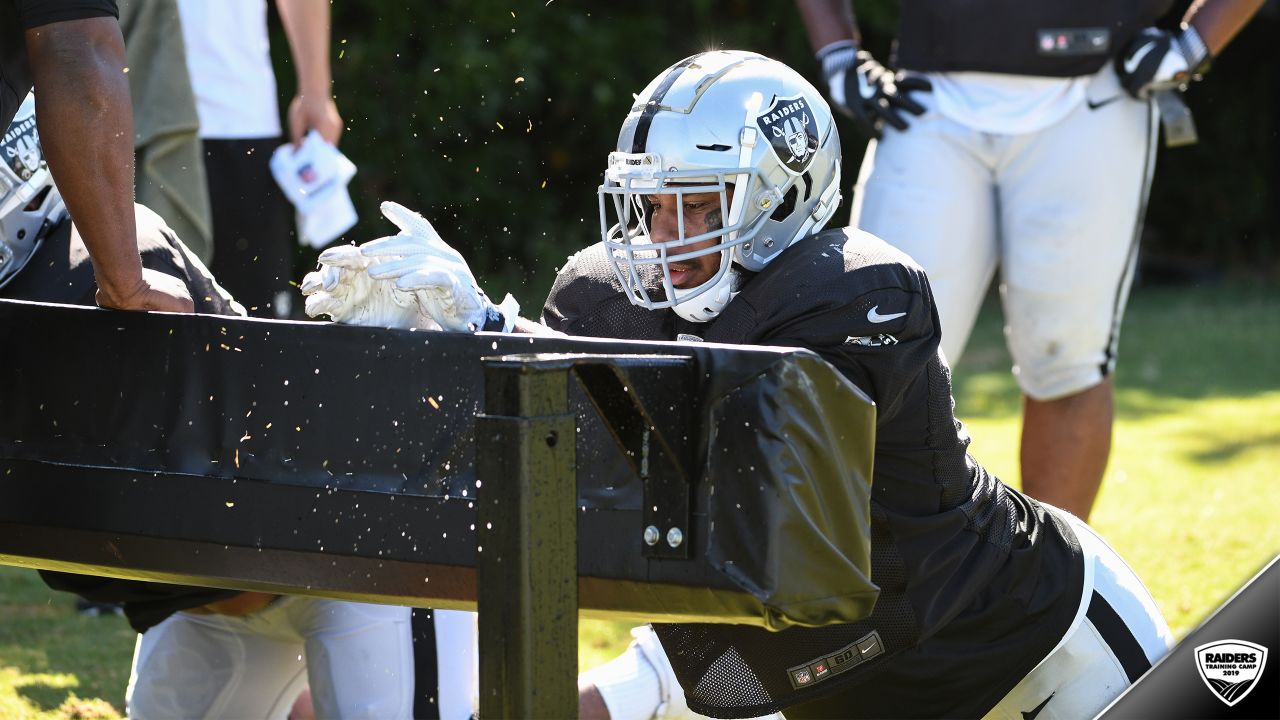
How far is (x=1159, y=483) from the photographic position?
5.29 metres

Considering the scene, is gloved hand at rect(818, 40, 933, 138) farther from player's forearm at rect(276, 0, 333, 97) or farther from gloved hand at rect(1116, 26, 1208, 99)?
player's forearm at rect(276, 0, 333, 97)

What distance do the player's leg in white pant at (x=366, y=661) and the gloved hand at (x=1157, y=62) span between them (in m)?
2.25

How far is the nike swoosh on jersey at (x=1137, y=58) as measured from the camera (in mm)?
3777

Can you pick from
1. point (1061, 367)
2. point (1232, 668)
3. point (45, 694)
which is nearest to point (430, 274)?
point (1232, 668)

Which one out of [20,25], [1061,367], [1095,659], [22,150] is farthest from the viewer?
[1061,367]

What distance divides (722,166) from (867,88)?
1.70 m

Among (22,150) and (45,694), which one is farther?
(45,694)

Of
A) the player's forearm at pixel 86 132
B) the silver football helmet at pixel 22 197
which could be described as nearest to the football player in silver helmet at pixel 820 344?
the player's forearm at pixel 86 132

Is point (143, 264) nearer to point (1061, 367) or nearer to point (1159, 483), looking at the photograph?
point (1061, 367)

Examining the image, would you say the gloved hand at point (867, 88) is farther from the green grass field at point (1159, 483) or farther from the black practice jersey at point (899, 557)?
the black practice jersey at point (899, 557)

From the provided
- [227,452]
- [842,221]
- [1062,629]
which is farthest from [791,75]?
[842,221]

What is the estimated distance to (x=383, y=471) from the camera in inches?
70.2

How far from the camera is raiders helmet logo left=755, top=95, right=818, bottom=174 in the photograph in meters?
2.41

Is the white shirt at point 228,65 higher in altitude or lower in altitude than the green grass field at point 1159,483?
higher
